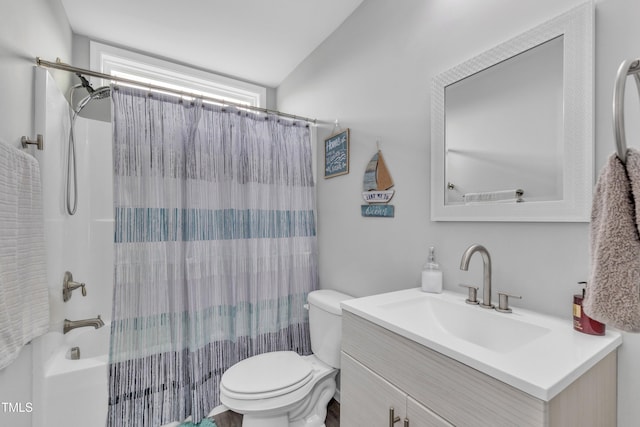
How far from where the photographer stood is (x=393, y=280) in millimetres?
1530

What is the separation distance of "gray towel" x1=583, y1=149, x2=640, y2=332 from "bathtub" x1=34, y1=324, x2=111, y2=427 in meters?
2.05

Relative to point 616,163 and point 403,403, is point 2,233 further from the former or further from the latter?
point 616,163

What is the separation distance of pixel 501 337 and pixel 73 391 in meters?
1.99

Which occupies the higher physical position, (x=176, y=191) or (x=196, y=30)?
(x=196, y=30)

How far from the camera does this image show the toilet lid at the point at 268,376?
135 centimetres

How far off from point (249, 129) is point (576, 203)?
1.75m

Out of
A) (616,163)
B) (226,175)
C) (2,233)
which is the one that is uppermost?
(226,175)

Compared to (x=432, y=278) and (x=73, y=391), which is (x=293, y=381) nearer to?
(x=432, y=278)

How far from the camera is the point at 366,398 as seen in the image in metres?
1.01

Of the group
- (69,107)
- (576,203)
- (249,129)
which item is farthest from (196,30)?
(576,203)

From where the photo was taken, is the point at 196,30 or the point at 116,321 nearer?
the point at 116,321

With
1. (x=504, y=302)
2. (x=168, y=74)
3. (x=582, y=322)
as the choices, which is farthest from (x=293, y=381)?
(x=168, y=74)

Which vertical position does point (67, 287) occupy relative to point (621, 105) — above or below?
below

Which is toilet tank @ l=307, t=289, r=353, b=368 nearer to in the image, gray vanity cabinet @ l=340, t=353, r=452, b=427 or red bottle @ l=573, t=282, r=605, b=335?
gray vanity cabinet @ l=340, t=353, r=452, b=427
